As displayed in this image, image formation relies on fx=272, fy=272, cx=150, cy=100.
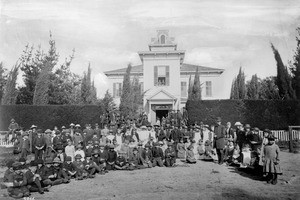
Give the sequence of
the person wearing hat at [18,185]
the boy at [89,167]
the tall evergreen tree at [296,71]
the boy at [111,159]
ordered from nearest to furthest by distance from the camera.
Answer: the person wearing hat at [18,185], the boy at [89,167], the boy at [111,159], the tall evergreen tree at [296,71]

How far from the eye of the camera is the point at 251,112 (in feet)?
50.3

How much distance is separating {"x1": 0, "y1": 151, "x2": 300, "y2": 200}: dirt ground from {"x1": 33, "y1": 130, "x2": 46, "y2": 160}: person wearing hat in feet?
4.30

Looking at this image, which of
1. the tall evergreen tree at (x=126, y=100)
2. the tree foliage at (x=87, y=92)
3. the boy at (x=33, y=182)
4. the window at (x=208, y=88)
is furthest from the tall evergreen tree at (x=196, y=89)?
the boy at (x=33, y=182)

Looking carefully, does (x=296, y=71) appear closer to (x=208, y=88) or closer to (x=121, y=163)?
(x=121, y=163)

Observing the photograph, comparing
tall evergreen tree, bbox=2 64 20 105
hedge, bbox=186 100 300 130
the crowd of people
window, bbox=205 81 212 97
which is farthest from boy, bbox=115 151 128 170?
window, bbox=205 81 212 97

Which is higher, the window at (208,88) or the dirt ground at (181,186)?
the window at (208,88)

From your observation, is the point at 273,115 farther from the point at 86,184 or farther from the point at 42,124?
the point at 42,124

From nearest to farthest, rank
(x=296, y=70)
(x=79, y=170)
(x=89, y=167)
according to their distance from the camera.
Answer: (x=79, y=170) → (x=89, y=167) → (x=296, y=70)

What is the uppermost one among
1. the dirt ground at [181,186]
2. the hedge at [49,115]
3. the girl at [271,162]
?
the hedge at [49,115]

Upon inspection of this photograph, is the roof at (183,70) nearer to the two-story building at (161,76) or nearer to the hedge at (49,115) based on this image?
the two-story building at (161,76)

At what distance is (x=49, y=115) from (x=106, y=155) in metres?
7.86

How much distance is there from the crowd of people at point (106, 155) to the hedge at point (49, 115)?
2331 millimetres

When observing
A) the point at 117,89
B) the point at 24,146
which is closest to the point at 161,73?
the point at 117,89

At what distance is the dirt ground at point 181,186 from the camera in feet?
19.3
